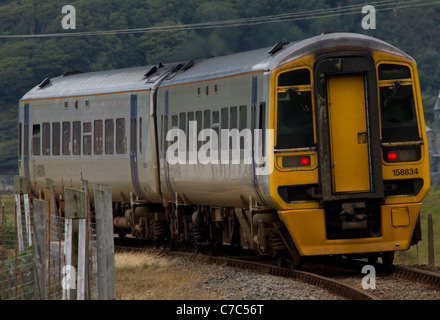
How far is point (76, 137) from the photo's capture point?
23.6m

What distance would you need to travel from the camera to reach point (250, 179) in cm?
1606

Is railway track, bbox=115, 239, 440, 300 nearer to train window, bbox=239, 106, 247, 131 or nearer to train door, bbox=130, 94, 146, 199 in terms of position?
train window, bbox=239, 106, 247, 131

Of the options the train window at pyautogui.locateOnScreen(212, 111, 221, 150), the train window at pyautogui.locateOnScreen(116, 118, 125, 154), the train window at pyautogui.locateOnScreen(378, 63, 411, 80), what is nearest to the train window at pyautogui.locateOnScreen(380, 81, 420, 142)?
the train window at pyautogui.locateOnScreen(378, 63, 411, 80)

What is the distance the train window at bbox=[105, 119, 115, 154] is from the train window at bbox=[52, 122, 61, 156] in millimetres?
2073

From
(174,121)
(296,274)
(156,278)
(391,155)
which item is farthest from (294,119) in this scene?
(174,121)

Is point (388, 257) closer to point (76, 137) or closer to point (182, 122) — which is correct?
point (182, 122)

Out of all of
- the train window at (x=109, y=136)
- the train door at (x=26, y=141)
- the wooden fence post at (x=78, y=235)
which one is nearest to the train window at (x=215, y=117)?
the train window at (x=109, y=136)

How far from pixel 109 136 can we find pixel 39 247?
11.5m

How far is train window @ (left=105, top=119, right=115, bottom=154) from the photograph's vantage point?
22.2m

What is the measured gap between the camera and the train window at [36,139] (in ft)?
82.3

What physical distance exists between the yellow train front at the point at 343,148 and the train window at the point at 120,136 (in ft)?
23.4

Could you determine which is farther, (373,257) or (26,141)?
(26,141)
